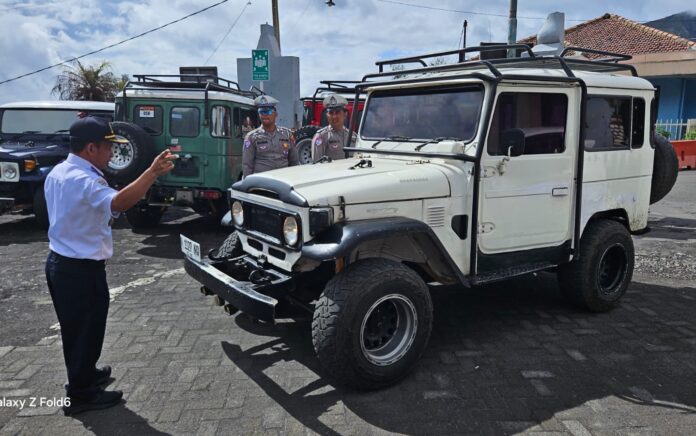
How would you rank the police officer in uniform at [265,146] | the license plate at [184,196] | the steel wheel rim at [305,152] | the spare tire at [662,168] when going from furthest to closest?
the steel wheel rim at [305,152]
the license plate at [184,196]
the police officer in uniform at [265,146]
the spare tire at [662,168]

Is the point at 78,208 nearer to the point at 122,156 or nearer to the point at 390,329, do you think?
the point at 390,329

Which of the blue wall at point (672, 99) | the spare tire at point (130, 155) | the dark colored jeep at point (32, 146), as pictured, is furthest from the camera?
the blue wall at point (672, 99)

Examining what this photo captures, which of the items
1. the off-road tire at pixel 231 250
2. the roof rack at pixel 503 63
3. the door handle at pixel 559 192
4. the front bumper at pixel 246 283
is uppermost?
the roof rack at pixel 503 63

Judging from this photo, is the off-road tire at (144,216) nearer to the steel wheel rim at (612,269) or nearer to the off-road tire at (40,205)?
the off-road tire at (40,205)

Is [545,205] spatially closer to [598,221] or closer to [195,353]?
[598,221]

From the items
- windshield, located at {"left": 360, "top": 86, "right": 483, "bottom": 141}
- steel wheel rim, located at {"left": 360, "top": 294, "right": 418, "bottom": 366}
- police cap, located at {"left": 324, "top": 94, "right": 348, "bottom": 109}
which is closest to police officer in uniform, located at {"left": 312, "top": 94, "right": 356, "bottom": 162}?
police cap, located at {"left": 324, "top": 94, "right": 348, "bottom": 109}

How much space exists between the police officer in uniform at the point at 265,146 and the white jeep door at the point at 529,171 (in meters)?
3.27

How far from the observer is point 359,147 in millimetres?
4832

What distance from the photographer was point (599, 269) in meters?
4.72

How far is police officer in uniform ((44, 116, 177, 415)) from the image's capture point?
299cm

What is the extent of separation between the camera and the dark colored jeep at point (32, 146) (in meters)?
8.07

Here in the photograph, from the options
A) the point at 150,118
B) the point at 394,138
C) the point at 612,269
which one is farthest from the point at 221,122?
the point at 612,269

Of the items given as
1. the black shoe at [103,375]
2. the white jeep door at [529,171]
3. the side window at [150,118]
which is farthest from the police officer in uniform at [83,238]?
the side window at [150,118]

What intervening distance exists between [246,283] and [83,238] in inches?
41.1
